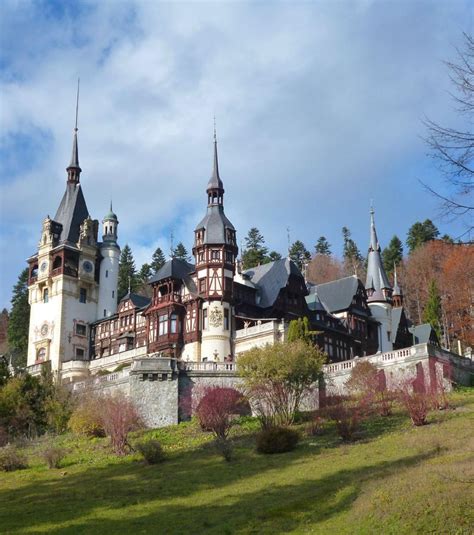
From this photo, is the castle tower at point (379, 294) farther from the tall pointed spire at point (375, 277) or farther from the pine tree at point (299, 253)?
the pine tree at point (299, 253)

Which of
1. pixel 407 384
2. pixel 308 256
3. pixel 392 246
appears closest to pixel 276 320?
pixel 407 384

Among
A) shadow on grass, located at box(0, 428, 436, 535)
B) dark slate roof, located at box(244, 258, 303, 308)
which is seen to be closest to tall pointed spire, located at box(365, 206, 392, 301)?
dark slate roof, located at box(244, 258, 303, 308)

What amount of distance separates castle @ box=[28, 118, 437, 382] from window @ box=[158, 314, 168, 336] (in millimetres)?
79

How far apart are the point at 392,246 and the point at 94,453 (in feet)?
228

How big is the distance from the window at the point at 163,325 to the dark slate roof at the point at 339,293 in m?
→ 15.2

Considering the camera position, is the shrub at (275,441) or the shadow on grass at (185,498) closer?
the shadow on grass at (185,498)

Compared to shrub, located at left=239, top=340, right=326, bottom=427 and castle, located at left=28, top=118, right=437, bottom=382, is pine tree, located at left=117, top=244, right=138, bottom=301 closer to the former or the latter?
castle, located at left=28, top=118, right=437, bottom=382

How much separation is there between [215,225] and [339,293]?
14.3 m

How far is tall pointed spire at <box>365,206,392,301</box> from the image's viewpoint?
7438 centimetres

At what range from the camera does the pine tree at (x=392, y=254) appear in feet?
325

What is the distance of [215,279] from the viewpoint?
202 feet

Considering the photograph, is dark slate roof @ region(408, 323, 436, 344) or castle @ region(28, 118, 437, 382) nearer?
castle @ region(28, 118, 437, 382)

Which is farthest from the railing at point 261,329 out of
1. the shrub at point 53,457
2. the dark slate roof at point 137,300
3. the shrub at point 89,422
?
the shrub at point 53,457

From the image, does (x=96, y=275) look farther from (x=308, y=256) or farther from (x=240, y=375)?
(x=308, y=256)
